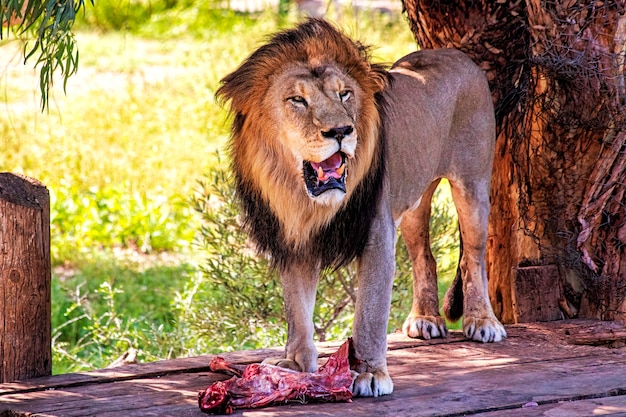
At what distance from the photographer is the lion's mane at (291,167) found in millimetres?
3502

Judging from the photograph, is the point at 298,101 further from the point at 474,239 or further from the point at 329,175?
the point at 474,239

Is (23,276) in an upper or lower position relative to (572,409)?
upper

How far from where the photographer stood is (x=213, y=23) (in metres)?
13.6

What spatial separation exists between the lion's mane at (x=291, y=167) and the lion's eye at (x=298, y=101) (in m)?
0.11

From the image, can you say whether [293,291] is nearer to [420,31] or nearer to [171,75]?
[420,31]

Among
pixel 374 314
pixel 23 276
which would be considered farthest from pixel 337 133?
pixel 23 276

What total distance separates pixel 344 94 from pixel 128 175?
5602mm

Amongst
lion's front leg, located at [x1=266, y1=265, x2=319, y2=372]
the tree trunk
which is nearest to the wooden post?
lion's front leg, located at [x1=266, y1=265, x2=319, y2=372]

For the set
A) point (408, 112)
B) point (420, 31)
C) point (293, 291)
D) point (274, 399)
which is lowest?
point (274, 399)

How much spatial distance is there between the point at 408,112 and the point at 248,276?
6.80 ft

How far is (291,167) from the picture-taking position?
137 inches

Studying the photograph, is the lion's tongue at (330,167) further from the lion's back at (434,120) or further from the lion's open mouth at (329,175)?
the lion's back at (434,120)

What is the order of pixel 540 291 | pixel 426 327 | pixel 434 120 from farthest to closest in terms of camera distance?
pixel 540 291 → pixel 426 327 → pixel 434 120

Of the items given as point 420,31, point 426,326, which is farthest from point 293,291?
point 420,31
